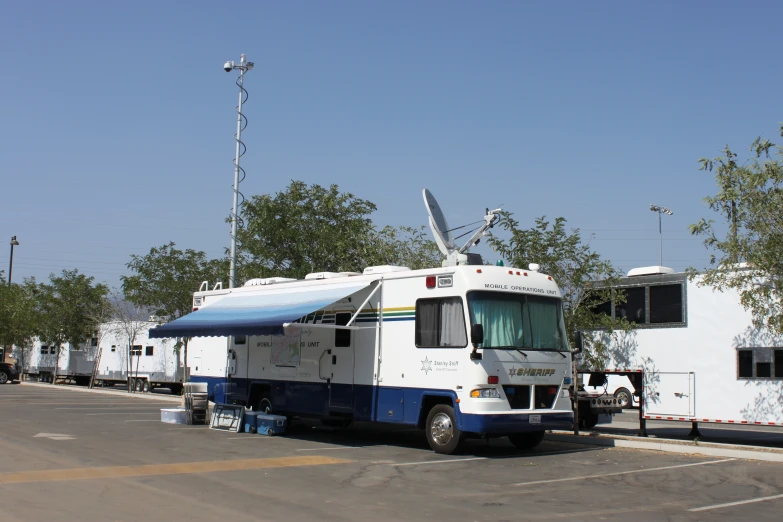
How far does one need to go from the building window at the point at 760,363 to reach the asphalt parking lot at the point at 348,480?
7.90 ft

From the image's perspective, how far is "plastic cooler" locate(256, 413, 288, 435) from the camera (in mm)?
15953

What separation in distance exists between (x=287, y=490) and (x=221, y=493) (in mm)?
798

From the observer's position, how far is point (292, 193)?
996 inches

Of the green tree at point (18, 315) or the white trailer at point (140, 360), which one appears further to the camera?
the green tree at point (18, 315)

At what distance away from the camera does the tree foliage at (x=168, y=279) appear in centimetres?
3178

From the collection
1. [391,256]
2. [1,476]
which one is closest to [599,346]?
[391,256]

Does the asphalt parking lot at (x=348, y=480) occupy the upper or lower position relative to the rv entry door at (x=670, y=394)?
lower

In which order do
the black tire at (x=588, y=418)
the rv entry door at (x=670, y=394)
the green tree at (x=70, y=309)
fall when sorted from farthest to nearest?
the green tree at (x=70, y=309) → the black tire at (x=588, y=418) → the rv entry door at (x=670, y=394)

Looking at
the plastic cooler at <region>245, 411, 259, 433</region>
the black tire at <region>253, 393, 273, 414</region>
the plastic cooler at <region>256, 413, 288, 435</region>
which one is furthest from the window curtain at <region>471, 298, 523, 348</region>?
the black tire at <region>253, 393, 273, 414</region>

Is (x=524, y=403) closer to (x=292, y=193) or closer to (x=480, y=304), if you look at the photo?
(x=480, y=304)

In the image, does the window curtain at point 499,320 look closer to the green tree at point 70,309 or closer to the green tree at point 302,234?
the green tree at point 302,234

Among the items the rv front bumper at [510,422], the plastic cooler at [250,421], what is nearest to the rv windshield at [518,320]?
the rv front bumper at [510,422]

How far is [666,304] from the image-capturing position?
661 inches

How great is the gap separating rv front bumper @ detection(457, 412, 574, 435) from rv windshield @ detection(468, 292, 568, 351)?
1127 millimetres
